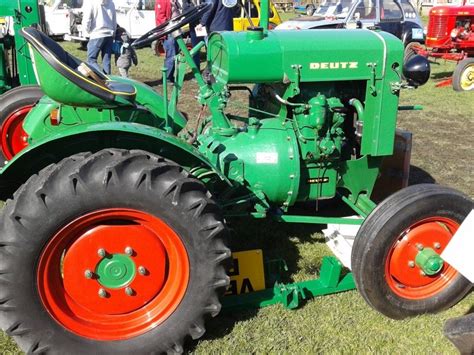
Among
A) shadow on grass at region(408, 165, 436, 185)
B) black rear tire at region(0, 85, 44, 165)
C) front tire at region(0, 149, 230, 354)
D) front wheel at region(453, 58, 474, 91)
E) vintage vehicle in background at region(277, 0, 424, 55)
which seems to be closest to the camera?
front tire at region(0, 149, 230, 354)

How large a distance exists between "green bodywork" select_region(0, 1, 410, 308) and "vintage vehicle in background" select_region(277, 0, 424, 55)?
23.0 feet

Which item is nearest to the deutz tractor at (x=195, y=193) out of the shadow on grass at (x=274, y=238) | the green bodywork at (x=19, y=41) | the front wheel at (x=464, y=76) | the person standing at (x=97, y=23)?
the shadow on grass at (x=274, y=238)

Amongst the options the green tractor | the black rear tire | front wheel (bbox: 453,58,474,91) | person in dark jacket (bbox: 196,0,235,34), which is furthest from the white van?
the black rear tire

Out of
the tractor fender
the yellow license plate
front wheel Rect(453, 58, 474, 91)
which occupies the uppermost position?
the tractor fender

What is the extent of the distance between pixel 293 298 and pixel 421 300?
0.67 metres

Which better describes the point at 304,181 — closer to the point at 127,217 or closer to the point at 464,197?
the point at 464,197

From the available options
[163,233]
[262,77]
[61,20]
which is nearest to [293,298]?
[163,233]

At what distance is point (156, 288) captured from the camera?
245cm

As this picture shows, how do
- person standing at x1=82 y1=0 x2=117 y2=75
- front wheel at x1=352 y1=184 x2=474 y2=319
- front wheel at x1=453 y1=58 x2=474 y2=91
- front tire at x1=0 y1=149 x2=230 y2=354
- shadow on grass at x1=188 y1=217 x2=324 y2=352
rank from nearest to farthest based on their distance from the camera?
front tire at x1=0 y1=149 x2=230 y2=354, front wheel at x1=352 y1=184 x2=474 y2=319, shadow on grass at x1=188 y1=217 x2=324 y2=352, person standing at x1=82 y1=0 x2=117 y2=75, front wheel at x1=453 y1=58 x2=474 y2=91

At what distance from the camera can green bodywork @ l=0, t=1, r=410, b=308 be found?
288cm

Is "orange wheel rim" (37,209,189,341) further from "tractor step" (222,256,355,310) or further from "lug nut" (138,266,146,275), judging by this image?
"tractor step" (222,256,355,310)

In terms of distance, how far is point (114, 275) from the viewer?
2387 millimetres

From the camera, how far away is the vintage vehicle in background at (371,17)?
10180 millimetres

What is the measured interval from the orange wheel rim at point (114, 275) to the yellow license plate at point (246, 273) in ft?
1.61
